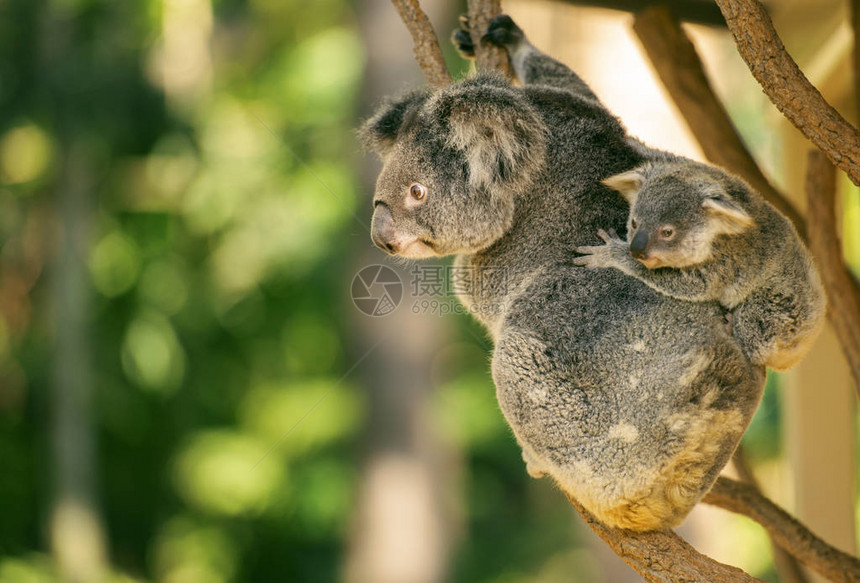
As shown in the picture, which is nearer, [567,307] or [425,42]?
[567,307]

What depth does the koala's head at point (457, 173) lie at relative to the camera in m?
2.15

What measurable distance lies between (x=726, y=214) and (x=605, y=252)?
353mm

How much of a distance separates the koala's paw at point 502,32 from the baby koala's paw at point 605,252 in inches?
33.8

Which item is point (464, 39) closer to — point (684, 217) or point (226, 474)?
point (684, 217)

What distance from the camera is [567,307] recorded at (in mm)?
2131

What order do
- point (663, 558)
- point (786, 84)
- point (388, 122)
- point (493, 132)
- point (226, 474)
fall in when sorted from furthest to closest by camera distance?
point (226, 474) < point (388, 122) < point (493, 132) < point (663, 558) < point (786, 84)

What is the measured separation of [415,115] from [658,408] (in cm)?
102

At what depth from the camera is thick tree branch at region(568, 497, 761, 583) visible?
1.96 m

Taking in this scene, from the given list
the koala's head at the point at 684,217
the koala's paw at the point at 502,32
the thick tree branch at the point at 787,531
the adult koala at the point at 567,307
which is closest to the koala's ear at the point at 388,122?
the adult koala at the point at 567,307

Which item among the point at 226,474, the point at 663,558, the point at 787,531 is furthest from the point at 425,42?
the point at 226,474

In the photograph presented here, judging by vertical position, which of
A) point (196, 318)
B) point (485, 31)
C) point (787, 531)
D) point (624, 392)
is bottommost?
point (196, 318)

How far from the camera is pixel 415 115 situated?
2.35 meters

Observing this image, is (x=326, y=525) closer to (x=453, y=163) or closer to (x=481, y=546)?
(x=481, y=546)

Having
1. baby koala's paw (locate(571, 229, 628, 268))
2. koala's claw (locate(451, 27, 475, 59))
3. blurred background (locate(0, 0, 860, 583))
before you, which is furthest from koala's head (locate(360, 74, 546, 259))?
blurred background (locate(0, 0, 860, 583))
